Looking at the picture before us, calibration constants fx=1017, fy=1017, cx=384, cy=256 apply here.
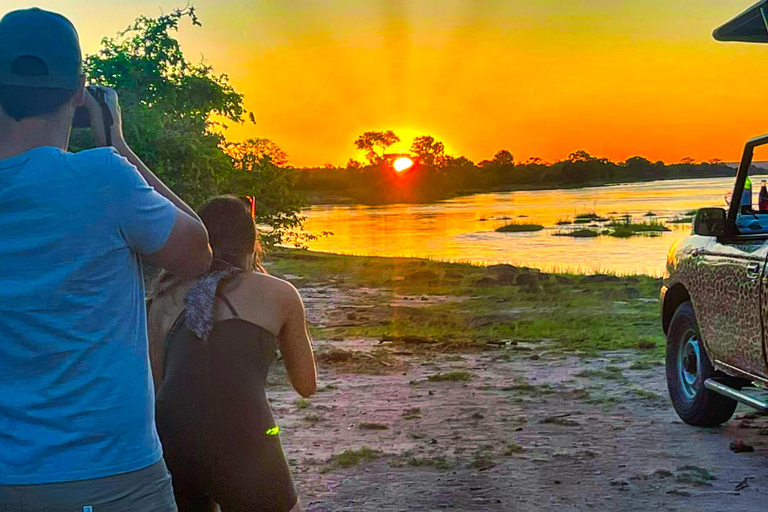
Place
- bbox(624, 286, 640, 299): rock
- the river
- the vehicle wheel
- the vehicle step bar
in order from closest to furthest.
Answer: the vehicle step bar, the vehicle wheel, bbox(624, 286, 640, 299): rock, the river

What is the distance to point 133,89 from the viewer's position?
11531 mm

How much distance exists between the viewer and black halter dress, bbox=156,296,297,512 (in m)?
2.92

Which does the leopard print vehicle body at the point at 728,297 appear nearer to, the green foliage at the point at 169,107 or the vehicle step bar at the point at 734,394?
the vehicle step bar at the point at 734,394

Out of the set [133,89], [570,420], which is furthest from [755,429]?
[133,89]

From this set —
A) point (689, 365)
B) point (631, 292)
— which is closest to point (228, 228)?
point (689, 365)

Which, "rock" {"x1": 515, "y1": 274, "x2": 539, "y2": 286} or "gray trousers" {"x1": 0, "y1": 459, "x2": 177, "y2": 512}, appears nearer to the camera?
"gray trousers" {"x1": 0, "y1": 459, "x2": 177, "y2": 512}

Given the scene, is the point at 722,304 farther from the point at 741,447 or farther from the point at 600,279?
the point at 600,279

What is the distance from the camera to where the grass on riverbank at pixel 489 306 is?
13.1 meters

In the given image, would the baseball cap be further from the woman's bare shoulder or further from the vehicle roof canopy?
the vehicle roof canopy

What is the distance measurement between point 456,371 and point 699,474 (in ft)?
14.3

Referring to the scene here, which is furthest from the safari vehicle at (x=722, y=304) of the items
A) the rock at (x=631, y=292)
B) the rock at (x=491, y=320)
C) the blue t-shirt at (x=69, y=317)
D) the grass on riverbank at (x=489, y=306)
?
the rock at (x=631, y=292)

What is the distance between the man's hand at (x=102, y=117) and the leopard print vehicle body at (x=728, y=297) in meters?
4.57

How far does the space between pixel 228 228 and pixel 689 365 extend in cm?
526

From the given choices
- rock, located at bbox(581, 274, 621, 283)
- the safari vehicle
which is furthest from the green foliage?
rock, located at bbox(581, 274, 621, 283)
